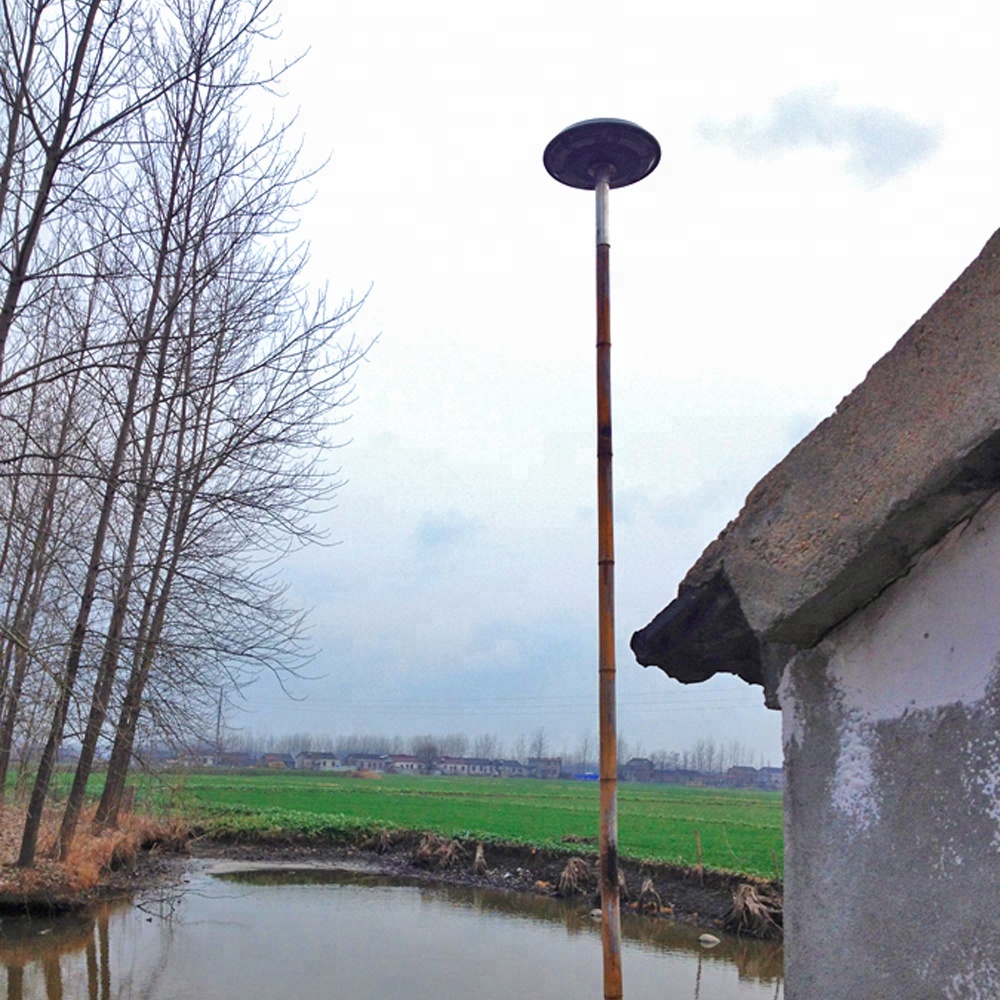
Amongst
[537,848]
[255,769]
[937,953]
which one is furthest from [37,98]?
[255,769]

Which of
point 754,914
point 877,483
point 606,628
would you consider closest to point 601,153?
point 606,628

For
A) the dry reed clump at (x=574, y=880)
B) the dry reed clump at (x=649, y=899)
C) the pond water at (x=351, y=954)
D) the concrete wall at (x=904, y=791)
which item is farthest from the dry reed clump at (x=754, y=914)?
the concrete wall at (x=904, y=791)

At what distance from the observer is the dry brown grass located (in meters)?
14.1

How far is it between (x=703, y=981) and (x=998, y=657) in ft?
41.5

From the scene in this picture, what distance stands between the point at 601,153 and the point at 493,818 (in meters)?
33.1

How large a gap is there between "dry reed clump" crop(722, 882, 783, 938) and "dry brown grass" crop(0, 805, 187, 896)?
1054 centimetres

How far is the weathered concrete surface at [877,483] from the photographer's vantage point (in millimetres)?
2451

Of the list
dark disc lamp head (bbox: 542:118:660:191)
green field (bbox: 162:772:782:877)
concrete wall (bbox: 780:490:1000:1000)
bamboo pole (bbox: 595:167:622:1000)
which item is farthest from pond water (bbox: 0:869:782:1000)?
concrete wall (bbox: 780:490:1000:1000)

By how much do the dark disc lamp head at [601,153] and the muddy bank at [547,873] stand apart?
44.9 feet

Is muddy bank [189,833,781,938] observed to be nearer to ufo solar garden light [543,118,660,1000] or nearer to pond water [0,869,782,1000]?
pond water [0,869,782,1000]

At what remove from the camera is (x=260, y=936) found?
15.1 metres

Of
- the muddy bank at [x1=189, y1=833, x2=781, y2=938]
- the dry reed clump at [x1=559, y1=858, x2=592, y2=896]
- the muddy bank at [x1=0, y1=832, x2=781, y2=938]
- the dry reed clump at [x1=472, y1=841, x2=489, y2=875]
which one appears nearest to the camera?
the muddy bank at [x1=0, y1=832, x2=781, y2=938]

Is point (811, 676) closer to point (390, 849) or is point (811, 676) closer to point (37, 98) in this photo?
point (37, 98)

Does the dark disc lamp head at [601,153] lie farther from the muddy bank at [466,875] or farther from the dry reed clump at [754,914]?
the dry reed clump at [754,914]
